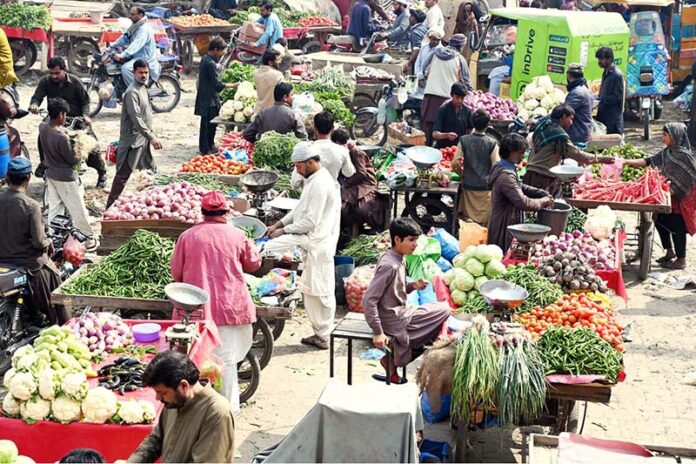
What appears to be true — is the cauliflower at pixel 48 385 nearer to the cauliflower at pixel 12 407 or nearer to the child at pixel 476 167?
the cauliflower at pixel 12 407

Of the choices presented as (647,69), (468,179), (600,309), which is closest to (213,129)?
(468,179)

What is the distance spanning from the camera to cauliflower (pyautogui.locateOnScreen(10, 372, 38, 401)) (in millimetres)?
6868

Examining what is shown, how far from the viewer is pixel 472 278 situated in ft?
31.1

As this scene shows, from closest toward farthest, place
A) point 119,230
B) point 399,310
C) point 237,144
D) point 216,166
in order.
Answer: point 399,310
point 119,230
point 216,166
point 237,144

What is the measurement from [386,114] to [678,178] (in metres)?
5.26

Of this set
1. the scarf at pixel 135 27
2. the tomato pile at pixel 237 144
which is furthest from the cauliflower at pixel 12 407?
the scarf at pixel 135 27

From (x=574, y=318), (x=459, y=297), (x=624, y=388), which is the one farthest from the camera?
(x=459, y=297)

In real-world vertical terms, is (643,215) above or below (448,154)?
below

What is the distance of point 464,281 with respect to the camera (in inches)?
372

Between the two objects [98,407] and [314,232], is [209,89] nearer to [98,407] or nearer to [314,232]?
[314,232]

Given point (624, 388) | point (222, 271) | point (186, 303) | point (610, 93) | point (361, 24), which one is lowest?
point (624, 388)

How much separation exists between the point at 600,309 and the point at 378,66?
32.7 feet

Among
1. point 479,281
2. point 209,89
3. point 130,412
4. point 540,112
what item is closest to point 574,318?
point 479,281

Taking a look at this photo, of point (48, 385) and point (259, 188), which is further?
point (259, 188)
